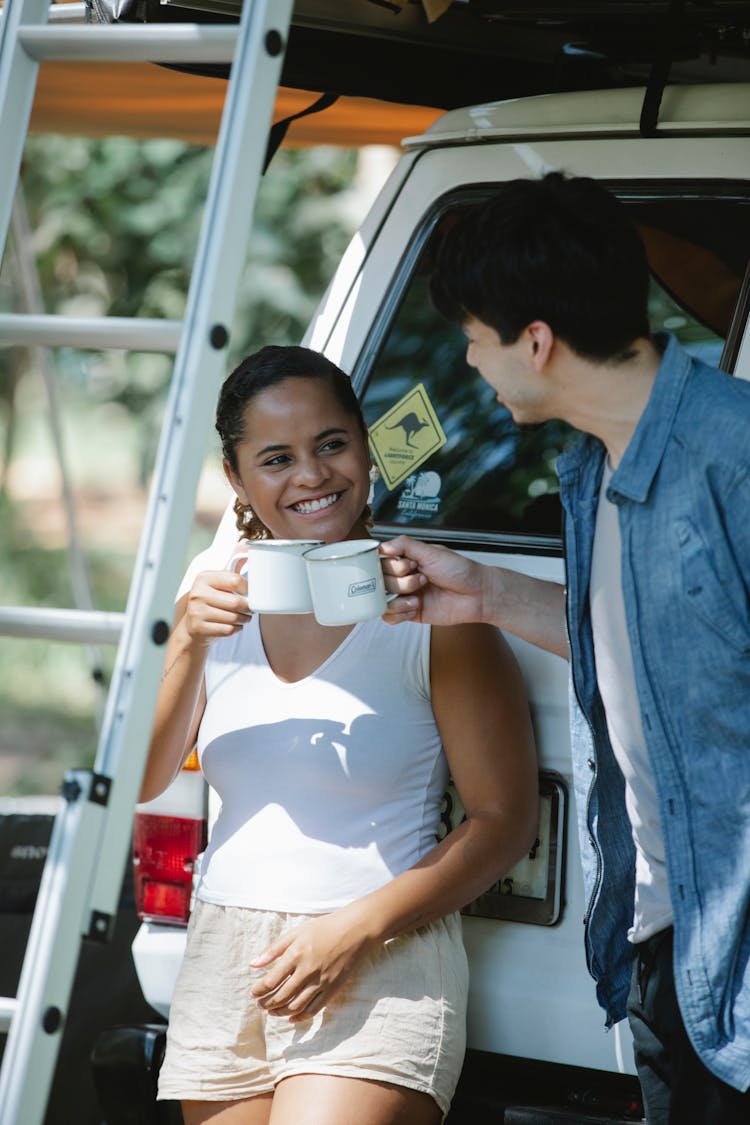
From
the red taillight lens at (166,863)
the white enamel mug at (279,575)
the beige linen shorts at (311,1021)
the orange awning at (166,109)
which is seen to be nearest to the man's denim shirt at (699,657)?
the white enamel mug at (279,575)

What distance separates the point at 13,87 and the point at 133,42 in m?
0.18

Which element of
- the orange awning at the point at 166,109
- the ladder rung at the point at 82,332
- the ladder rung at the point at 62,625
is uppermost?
the orange awning at the point at 166,109

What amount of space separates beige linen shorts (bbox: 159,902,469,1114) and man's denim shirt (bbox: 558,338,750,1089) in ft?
2.09

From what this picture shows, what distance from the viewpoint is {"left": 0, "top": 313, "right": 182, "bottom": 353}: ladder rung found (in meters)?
1.84

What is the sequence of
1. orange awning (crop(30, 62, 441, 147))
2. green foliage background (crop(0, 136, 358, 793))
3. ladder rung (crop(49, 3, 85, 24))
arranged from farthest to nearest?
green foliage background (crop(0, 136, 358, 793)), orange awning (crop(30, 62, 441, 147)), ladder rung (crop(49, 3, 85, 24))

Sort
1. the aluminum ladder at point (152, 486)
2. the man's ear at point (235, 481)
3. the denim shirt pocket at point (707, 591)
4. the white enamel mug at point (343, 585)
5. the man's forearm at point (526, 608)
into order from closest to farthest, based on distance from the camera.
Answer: the aluminum ladder at point (152, 486) → the denim shirt pocket at point (707, 591) → the white enamel mug at point (343, 585) → the man's forearm at point (526, 608) → the man's ear at point (235, 481)

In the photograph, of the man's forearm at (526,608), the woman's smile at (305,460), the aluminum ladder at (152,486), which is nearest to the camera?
the aluminum ladder at (152,486)

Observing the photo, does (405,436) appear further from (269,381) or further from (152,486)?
(152,486)

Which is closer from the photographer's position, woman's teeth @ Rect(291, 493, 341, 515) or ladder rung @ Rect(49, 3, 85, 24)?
woman's teeth @ Rect(291, 493, 341, 515)

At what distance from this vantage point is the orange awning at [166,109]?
399cm

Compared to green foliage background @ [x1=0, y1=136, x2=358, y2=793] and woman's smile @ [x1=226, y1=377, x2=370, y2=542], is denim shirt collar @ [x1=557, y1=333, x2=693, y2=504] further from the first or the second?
green foliage background @ [x1=0, y1=136, x2=358, y2=793]

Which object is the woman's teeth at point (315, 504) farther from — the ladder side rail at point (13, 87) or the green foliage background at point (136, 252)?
the green foliage background at point (136, 252)

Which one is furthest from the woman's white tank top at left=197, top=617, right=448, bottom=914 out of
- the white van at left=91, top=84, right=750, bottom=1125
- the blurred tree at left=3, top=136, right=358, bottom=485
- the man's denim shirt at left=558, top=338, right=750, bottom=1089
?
the blurred tree at left=3, top=136, right=358, bottom=485

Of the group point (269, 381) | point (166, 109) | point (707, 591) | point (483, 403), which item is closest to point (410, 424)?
point (483, 403)
